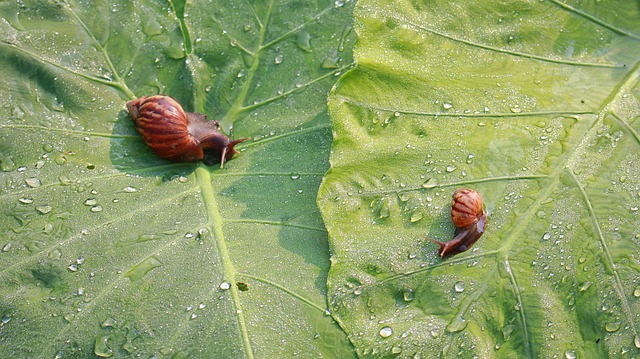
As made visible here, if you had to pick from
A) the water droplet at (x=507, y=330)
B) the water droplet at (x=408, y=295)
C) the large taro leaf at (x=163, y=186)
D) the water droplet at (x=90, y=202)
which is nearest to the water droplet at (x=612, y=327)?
the water droplet at (x=507, y=330)

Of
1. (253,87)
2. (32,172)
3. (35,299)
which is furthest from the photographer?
(253,87)

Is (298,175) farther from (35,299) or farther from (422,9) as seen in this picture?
(35,299)

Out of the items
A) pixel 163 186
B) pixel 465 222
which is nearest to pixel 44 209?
pixel 163 186

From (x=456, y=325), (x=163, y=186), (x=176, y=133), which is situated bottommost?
(x=163, y=186)

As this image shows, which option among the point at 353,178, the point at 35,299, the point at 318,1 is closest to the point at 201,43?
the point at 318,1

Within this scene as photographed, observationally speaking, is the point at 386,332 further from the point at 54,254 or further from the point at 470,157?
the point at 54,254

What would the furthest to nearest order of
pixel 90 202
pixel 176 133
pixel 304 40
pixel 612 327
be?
pixel 304 40 → pixel 176 133 → pixel 90 202 → pixel 612 327

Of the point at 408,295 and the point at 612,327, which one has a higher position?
the point at 612,327
